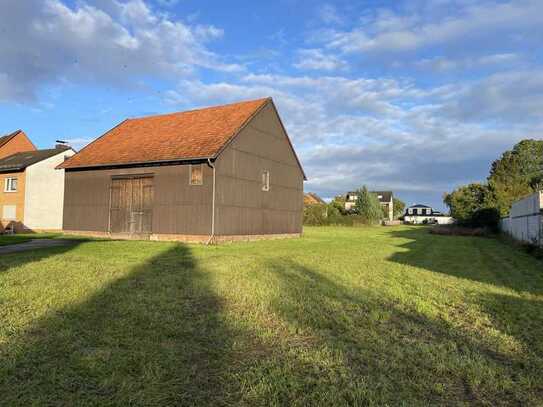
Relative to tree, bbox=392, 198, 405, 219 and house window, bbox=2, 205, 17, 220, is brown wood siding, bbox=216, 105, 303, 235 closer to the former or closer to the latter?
house window, bbox=2, 205, 17, 220

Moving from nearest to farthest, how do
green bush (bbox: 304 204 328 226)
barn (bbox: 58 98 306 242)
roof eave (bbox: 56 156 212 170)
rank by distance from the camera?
1. roof eave (bbox: 56 156 212 170)
2. barn (bbox: 58 98 306 242)
3. green bush (bbox: 304 204 328 226)

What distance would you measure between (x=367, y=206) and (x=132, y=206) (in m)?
47.6

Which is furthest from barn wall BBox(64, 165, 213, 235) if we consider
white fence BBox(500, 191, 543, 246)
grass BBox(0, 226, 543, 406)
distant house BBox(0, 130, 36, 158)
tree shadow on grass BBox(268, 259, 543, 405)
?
distant house BBox(0, 130, 36, 158)

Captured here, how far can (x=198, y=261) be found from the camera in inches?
511

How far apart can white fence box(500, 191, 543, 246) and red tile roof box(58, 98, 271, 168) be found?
14594 mm

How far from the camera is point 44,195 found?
32344 millimetres

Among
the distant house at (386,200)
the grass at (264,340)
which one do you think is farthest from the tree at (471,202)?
the distant house at (386,200)

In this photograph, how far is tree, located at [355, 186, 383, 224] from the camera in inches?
2596

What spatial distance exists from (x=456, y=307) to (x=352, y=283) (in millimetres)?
2541

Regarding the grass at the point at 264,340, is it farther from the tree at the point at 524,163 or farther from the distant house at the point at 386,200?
the distant house at the point at 386,200

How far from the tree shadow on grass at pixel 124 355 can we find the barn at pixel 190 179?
49.7 feet

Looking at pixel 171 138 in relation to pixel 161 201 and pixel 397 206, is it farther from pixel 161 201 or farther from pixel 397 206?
pixel 397 206

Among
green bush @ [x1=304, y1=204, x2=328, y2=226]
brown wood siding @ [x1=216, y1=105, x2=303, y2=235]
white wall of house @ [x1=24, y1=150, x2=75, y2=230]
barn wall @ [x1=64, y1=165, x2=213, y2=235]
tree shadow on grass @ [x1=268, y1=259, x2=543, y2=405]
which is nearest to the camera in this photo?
tree shadow on grass @ [x1=268, y1=259, x2=543, y2=405]

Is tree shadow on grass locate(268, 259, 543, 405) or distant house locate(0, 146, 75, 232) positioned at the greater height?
distant house locate(0, 146, 75, 232)
